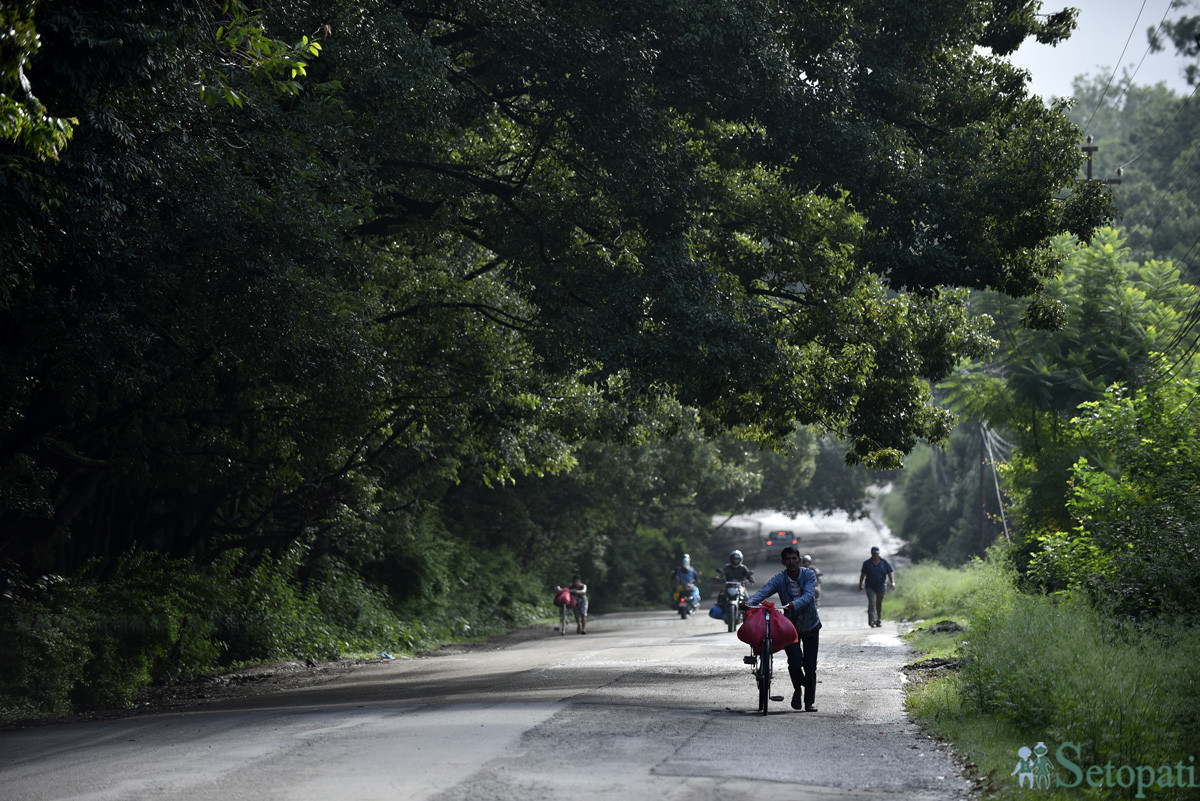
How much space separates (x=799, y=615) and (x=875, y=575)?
54.4 feet

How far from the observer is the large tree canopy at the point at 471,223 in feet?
40.1

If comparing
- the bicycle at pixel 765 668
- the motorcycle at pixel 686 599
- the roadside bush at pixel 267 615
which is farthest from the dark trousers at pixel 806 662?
the motorcycle at pixel 686 599

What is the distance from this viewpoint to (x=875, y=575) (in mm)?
28438

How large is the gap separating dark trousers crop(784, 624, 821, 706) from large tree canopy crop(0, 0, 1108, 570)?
4.00m

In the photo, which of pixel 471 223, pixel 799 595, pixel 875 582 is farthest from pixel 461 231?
pixel 875 582

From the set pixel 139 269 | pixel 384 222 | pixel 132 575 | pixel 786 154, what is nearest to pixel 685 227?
pixel 786 154

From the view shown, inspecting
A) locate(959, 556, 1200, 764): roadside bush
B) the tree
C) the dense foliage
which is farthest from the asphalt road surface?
the tree

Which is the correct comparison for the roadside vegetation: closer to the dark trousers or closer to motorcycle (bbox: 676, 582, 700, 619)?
the dark trousers

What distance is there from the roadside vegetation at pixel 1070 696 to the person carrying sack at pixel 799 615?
3.85 ft

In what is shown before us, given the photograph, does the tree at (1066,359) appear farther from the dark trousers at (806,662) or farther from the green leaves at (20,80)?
the green leaves at (20,80)

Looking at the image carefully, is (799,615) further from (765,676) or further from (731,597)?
(731,597)

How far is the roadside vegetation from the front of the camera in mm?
8703

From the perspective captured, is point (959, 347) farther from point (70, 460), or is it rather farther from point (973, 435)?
point (973, 435)

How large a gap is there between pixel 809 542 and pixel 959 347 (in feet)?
251
